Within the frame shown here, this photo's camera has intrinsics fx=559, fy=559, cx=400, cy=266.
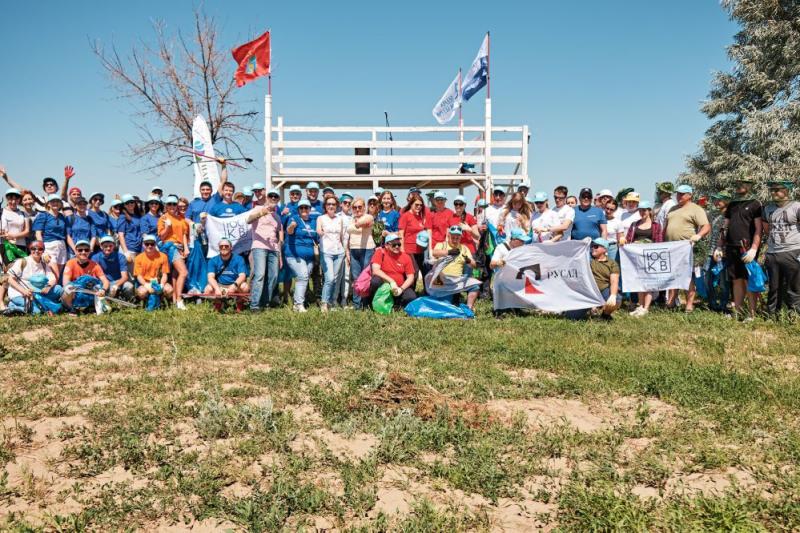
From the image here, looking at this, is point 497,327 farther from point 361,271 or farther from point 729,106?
point 729,106

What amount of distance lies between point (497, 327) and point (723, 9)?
2630 cm

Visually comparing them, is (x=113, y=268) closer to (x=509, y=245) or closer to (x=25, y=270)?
(x=25, y=270)

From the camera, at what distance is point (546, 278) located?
30.6 ft

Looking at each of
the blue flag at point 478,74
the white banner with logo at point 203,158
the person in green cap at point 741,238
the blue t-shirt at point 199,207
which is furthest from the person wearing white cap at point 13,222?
the blue flag at point 478,74

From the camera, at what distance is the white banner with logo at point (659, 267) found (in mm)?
9602

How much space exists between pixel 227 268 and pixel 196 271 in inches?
25.7

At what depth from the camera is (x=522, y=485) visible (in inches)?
135

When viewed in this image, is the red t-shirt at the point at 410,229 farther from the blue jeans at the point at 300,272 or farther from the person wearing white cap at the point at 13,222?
the person wearing white cap at the point at 13,222

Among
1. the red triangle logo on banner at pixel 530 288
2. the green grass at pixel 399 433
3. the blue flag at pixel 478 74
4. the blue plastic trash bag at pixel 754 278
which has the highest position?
the blue flag at pixel 478 74

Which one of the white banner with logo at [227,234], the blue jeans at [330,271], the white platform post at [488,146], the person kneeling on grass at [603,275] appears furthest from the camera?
the white platform post at [488,146]

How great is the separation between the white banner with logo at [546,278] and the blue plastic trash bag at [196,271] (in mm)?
5255

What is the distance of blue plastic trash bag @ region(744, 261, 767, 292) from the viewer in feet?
28.7

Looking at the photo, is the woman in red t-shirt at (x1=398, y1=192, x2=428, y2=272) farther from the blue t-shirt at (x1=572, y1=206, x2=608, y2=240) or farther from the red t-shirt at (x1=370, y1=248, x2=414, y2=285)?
the blue t-shirt at (x1=572, y1=206, x2=608, y2=240)

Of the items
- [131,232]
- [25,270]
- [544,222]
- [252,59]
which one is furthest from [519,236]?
[252,59]
